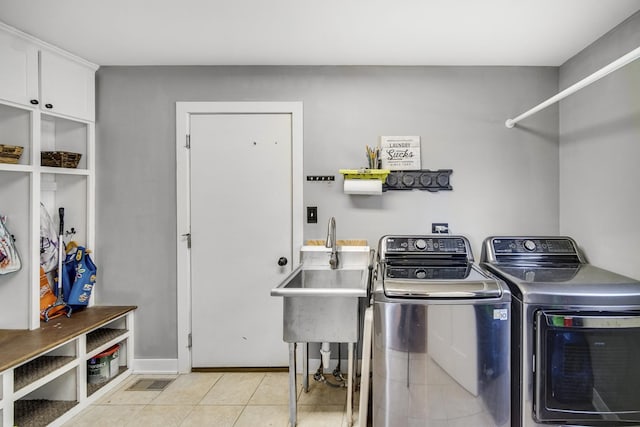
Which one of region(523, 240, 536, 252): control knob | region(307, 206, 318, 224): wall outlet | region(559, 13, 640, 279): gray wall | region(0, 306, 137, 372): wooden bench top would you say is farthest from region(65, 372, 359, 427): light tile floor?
region(559, 13, 640, 279): gray wall

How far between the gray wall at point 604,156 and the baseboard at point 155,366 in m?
3.03

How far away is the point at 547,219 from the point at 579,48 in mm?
1167

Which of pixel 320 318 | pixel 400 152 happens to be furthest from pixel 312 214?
pixel 320 318

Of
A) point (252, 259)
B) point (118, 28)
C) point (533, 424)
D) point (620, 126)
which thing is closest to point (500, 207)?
point (620, 126)

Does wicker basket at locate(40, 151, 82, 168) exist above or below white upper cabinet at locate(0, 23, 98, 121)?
below

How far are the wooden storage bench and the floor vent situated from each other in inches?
5.4

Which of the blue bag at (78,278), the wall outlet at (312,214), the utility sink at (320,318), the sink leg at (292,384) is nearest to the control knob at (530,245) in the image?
the utility sink at (320,318)

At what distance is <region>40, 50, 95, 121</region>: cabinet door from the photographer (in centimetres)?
230

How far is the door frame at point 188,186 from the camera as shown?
2682 mm

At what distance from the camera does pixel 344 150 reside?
106 inches

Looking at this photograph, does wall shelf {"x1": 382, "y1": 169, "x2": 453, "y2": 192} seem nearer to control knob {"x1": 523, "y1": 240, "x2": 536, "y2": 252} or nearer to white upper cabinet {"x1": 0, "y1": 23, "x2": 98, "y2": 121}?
control knob {"x1": 523, "y1": 240, "x2": 536, "y2": 252}

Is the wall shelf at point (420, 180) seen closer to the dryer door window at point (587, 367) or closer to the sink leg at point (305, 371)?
the dryer door window at point (587, 367)

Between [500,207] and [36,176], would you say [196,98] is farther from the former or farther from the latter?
[500,207]

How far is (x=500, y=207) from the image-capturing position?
104 inches
